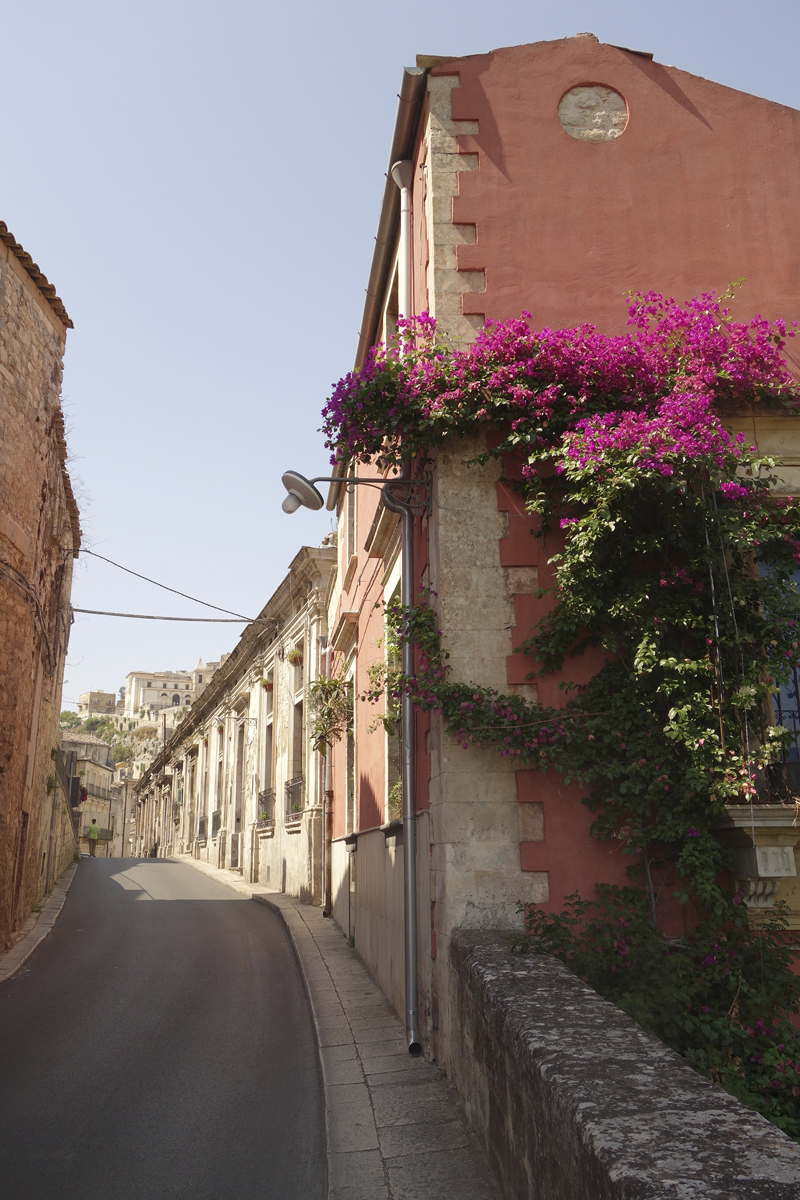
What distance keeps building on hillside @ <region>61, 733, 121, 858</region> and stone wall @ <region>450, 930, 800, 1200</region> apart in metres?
51.5

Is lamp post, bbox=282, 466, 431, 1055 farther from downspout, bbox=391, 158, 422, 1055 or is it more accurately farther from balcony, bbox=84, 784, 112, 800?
balcony, bbox=84, 784, 112, 800

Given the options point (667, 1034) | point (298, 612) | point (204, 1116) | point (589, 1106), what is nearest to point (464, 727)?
point (667, 1034)

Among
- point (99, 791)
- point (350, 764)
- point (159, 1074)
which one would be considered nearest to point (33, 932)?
point (350, 764)

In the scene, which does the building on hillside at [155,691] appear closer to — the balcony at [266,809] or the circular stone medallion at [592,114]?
the balcony at [266,809]

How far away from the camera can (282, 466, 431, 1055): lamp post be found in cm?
616

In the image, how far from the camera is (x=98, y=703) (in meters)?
165

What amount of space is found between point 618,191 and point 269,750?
16534mm

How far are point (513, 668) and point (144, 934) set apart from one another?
9288 millimetres

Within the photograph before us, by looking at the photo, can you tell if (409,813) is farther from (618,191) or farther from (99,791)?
(99,791)

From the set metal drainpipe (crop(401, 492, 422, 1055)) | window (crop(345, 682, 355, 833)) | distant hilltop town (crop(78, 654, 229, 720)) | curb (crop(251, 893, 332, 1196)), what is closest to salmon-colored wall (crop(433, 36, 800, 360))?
metal drainpipe (crop(401, 492, 422, 1055))

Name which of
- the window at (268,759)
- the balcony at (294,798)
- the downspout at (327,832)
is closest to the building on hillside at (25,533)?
the downspout at (327,832)

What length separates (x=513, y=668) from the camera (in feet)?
18.8

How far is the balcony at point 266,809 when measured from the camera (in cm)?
2018

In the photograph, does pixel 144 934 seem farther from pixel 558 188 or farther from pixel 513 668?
pixel 558 188
